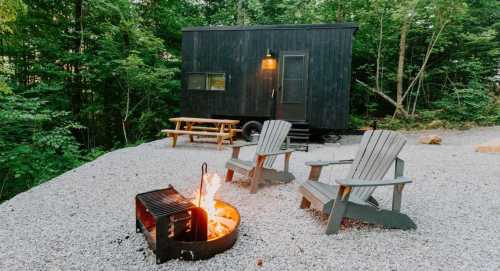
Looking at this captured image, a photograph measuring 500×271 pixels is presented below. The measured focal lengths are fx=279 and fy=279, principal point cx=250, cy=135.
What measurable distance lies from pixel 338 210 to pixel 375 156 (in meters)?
0.71

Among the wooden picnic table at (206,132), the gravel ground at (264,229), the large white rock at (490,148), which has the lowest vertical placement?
the gravel ground at (264,229)

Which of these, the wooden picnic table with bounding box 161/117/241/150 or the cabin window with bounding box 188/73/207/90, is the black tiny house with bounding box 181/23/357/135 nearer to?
the cabin window with bounding box 188/73/207/90

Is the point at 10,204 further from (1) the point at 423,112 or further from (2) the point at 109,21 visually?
(1) the point at 423,112

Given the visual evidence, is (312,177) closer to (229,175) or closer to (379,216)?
(379,216)

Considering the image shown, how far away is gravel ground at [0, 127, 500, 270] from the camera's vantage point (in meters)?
1.95

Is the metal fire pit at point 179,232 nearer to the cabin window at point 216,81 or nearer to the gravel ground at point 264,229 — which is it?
the gravel ground at point 264,229

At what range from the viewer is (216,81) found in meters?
8.54

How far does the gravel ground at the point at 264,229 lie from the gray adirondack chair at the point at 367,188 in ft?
0.48

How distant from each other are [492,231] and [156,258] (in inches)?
112

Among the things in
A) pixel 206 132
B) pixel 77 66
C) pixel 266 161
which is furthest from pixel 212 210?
pixel 77 66

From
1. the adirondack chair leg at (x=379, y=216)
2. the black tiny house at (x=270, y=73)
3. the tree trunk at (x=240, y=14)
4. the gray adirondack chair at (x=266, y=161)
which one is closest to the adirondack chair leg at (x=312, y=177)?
the gray adirondack chair at (x=266, y=161)

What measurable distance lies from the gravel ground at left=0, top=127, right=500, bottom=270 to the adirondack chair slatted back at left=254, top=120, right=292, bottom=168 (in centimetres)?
44

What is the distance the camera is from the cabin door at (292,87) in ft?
25.8

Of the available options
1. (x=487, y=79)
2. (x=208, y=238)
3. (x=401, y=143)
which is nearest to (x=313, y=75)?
(x=401, y=143)
